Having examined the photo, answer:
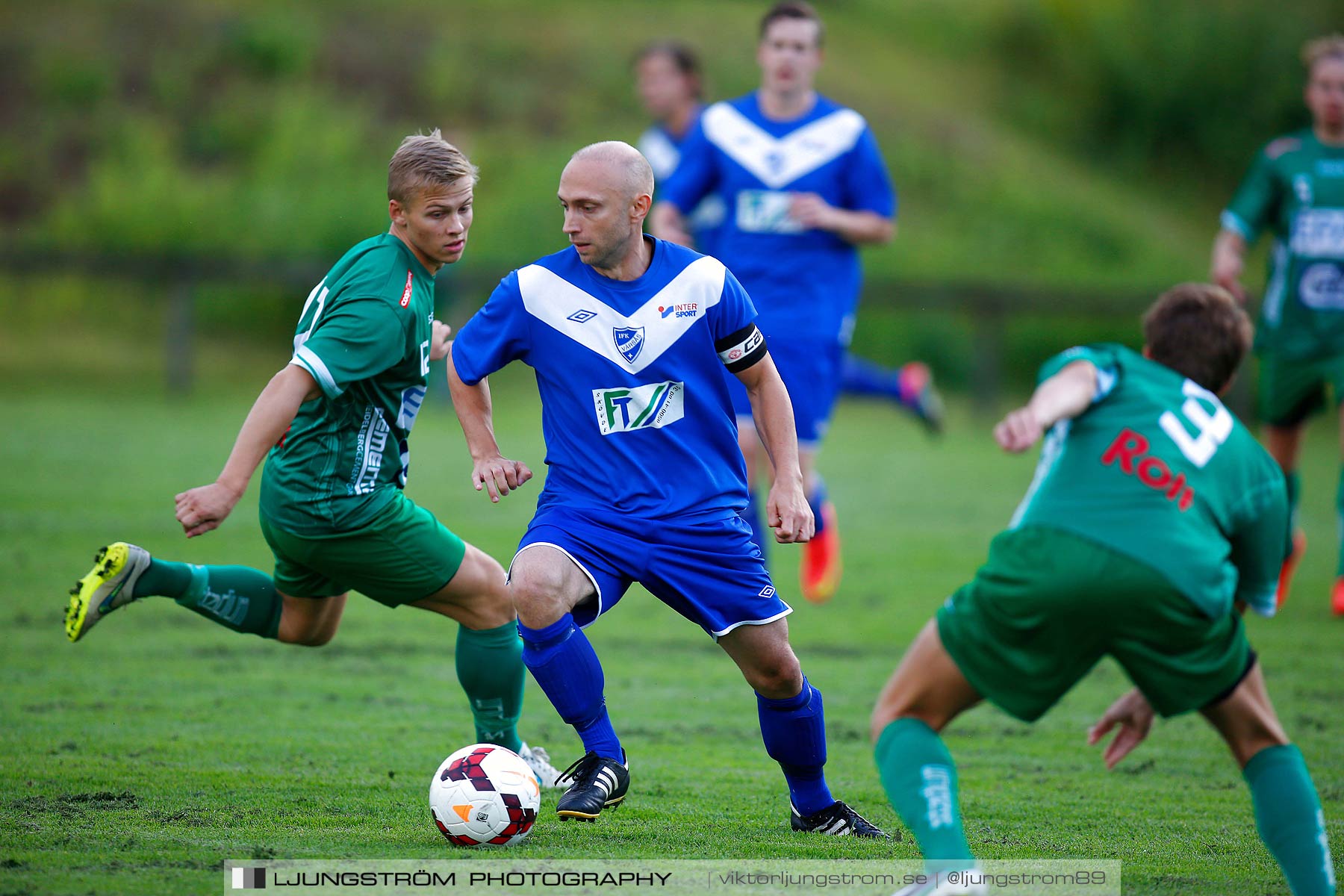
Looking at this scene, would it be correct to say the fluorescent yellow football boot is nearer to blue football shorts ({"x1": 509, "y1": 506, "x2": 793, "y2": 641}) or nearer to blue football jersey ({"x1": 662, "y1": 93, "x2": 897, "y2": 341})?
blue football shorts ({"x1": 509, "y1": 506, "x2": 793, "y2": 641})

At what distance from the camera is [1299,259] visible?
7.70 meters

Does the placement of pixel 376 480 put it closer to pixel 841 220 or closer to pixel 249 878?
pixel 249 878

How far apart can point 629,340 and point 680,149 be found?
4091mm

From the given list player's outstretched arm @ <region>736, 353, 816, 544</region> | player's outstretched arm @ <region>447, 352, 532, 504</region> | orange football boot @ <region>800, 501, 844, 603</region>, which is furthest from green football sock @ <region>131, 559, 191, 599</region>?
orange football boot @ <region>800, 501, 844, 603</region>

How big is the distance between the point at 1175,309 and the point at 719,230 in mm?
4344

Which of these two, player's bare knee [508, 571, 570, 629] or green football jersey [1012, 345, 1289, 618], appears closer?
green football jersey [1012, 345, 1289, 618]

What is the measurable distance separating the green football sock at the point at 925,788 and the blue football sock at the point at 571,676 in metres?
0.93

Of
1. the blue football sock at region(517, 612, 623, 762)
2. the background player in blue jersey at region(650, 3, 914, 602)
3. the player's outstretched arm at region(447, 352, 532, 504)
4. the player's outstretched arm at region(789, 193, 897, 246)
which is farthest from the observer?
the background player in blue jersey at region(650, 3, 914, 602)

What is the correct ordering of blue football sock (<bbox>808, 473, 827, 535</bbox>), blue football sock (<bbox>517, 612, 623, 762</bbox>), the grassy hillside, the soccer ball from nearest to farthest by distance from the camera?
the soccer ball, blue football sock (<bbox>517, 612, 623, 762</bbox>), blue football sock (<bbox>808, 473, 827, 535</bbox>), the grassy hillside

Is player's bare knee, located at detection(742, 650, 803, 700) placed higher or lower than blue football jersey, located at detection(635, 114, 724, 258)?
lower

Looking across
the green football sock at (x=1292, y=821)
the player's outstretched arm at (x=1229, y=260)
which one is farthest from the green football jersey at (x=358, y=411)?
the player's outstretched arm at (x=1229, y=260)

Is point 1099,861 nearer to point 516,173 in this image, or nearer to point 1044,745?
point 1044,745

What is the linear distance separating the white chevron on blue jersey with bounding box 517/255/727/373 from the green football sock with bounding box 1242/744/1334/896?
6.03ft

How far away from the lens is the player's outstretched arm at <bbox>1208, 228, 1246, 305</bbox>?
7363 millimetres
